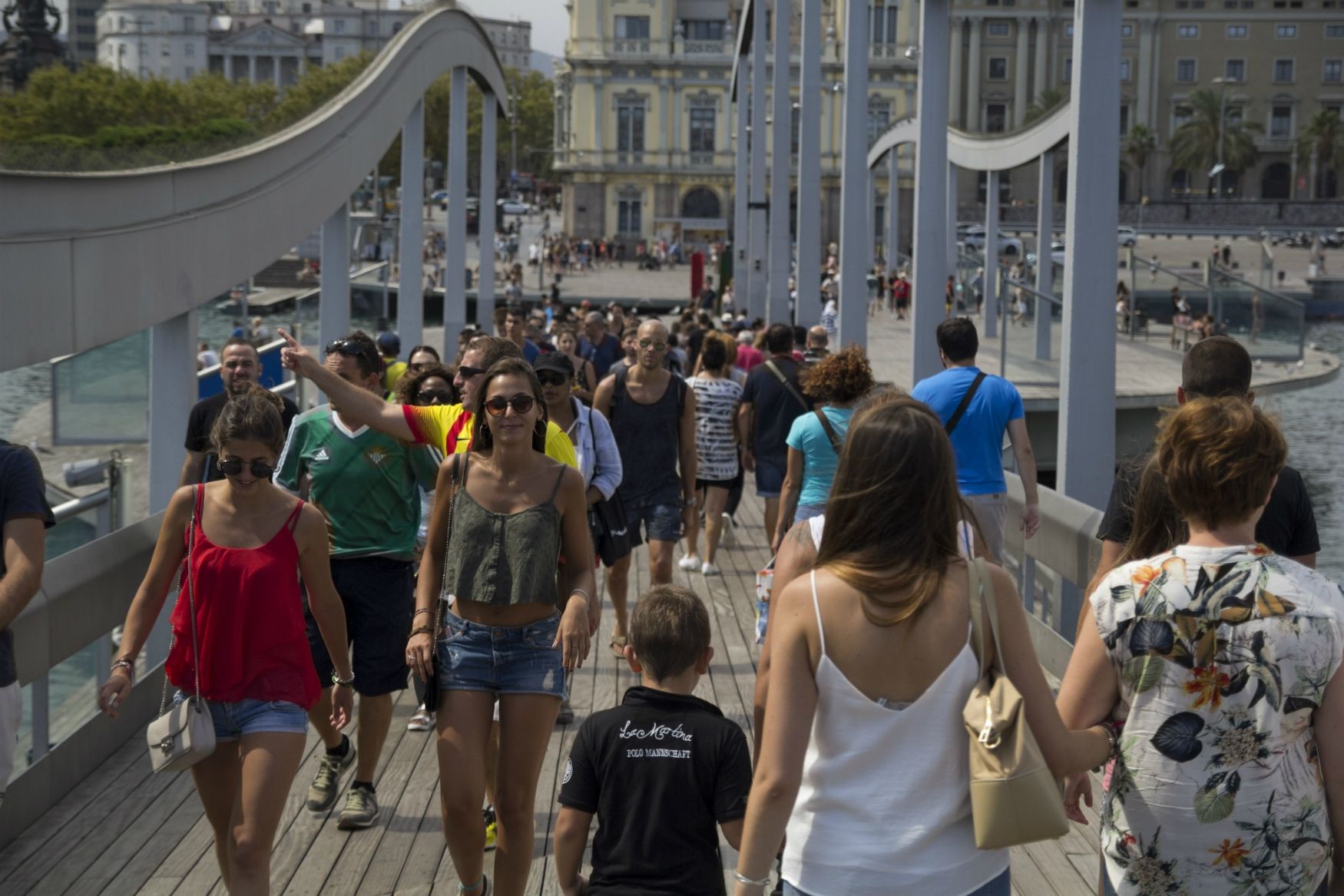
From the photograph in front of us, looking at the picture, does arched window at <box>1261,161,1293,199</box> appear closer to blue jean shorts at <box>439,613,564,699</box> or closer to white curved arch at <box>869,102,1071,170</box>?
white curved arch at <box>869,102,1071,170</box>

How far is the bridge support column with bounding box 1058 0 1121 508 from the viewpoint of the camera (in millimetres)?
8117

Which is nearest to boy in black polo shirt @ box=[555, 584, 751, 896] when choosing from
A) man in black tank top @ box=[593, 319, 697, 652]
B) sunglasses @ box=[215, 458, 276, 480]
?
sunglasses @ box=[215, 458, 276, 480]

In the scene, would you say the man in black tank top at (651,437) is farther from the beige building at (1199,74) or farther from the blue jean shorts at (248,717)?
the beige building at (1199,74)

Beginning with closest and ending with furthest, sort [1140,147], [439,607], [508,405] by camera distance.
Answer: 1. [508,405]
2. [439,607]
3. [1140,147]

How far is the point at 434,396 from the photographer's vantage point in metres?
7.21

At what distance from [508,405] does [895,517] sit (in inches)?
79.9

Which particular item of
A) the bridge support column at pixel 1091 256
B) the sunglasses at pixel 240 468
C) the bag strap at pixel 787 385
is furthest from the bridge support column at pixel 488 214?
the sunglasses at pixel 240 468

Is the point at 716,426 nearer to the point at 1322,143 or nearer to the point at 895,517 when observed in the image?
the point at 895,517

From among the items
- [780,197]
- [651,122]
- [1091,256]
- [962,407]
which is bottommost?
[962,407]

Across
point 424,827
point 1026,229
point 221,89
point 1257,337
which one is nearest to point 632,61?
point 1026,229

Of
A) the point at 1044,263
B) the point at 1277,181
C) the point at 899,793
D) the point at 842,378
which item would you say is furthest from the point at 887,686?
the point at 1277,181

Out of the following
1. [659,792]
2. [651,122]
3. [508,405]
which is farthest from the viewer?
[651,122]

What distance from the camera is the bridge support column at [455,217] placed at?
2459cm

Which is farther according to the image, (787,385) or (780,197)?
(780,197)
